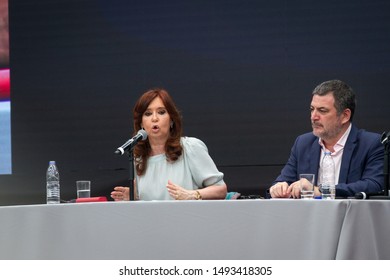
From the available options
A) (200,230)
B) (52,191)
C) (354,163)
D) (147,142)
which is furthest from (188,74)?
(200,230)

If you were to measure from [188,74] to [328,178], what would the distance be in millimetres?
1865

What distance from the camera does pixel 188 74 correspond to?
4.54 m

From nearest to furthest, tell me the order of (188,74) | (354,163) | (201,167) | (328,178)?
1. (328,178)
2. (354,163)
3. (201,167)
4. (188,74)

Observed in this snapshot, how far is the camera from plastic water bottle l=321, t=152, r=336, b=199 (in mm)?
2586

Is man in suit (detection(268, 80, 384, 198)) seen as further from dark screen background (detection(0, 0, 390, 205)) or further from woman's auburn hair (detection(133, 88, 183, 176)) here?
dark screen background (detection(0, 0, 390, 205))

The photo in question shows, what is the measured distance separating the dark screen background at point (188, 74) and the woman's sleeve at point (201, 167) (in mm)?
1087

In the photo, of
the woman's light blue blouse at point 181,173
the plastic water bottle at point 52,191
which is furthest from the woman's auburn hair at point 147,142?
the plastic water bottle at point 52,191

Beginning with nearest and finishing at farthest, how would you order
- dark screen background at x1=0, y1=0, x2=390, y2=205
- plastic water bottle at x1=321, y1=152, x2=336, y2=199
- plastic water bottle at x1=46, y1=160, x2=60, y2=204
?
plastic water bottle at x1=321, y1=152, x2=336, y2=199 → plastic water bottle at x1=46, y1=160, x2=60, y2=204 → dark screen background at x1=0, y1=0, x2=390, y2=205

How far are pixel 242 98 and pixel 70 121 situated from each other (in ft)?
4.10

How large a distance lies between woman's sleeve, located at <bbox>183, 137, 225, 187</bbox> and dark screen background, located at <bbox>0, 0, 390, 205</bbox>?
3.57 ft

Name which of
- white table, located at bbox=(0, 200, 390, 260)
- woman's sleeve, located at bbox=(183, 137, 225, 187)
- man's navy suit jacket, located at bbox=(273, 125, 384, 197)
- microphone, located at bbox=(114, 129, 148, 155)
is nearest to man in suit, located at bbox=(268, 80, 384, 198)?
man's navy suit jacket, located at bbox=(273, 125, 384, 197)

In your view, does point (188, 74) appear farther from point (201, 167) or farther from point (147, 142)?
point (201, 167)

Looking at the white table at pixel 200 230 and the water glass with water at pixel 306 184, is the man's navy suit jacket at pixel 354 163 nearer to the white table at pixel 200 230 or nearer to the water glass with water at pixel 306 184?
the water glass with water at pixel 306 184
